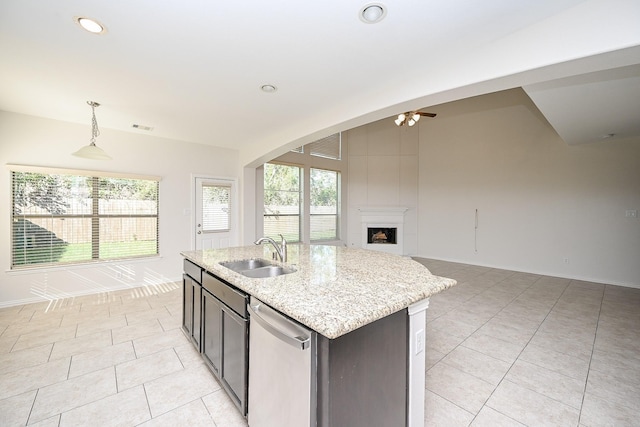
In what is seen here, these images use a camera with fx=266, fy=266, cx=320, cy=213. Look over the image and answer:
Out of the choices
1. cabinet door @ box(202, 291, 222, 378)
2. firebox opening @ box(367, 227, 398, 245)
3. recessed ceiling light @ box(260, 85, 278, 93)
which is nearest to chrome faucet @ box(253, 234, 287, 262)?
cabinet door @ box(202, 291, 222, 378)

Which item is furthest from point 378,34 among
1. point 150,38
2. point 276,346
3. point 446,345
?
point 446,345

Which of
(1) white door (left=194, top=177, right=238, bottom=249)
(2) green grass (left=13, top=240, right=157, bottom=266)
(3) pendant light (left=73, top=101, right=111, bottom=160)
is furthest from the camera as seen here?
(1) white door (left=194, top=177, right=238, bottom=249)

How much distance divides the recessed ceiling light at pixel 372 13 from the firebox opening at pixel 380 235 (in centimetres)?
596

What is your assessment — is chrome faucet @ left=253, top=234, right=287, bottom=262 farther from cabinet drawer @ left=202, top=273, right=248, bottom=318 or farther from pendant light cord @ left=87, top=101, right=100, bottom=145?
pendant light cord @ left=87, top=101, right=100, bottom=145

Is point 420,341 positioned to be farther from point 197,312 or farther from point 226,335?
point 197,312

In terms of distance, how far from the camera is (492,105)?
603cm

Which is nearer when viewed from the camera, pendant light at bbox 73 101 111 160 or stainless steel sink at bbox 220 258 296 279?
stainless steel sink at bbox 220 258 296 279

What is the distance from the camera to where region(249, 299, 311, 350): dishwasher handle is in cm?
111

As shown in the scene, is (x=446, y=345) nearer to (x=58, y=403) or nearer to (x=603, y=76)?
(x=603, y=76)

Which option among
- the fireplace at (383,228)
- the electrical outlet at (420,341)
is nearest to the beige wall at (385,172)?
the fireplace at (383,228)

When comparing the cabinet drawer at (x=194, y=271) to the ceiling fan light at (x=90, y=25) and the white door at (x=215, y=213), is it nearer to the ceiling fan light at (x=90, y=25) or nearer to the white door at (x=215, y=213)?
the ceiling fan light at (x=90, y=25)

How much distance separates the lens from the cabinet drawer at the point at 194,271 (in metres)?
2.29

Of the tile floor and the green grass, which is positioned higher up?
the green grass

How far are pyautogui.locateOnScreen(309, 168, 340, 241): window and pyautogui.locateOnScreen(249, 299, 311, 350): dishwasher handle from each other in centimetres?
532
